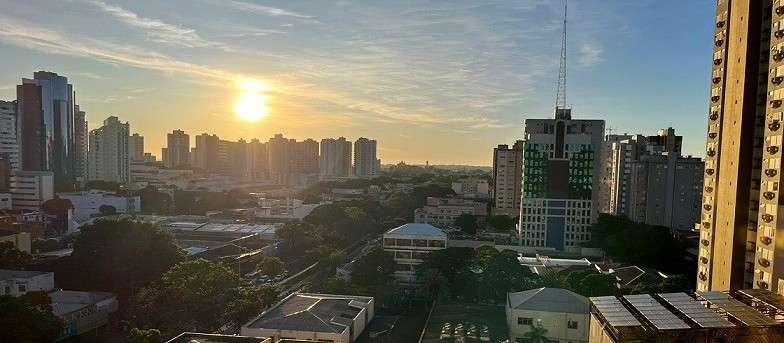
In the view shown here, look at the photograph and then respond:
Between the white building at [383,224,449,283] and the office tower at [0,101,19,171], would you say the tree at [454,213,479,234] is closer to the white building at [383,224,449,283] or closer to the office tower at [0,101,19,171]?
the white building at [383,224,449,283]

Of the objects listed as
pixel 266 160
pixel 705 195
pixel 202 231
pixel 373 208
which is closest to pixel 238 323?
pixel 705 195

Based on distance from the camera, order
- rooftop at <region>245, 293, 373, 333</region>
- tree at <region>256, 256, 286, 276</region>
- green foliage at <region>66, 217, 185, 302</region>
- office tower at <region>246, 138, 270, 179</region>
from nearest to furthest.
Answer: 1. rooftop at <region>245, 293, 373, 333</region>
2. green foliage at <region>66, 217, 185, 302</region>
3. tree at <region>256, 256, 286, 276</region>
4. office tower at <region>246, 138, 270, 179</region>

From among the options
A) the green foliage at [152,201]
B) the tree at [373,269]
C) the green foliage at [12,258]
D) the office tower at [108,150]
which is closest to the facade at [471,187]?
the green foliage at [152,201]

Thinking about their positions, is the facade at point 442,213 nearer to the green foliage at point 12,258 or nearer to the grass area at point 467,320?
the grass area at point 467,320

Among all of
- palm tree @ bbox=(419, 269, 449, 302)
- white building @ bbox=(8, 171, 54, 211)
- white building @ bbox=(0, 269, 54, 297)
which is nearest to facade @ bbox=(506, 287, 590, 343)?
palm tree @ bbox=(419, 269, 449, 302)

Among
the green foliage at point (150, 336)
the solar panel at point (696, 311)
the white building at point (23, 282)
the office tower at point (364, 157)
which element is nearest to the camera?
the solar panel at point (696, 311)

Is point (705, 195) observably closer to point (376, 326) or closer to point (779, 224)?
point (779, 224)

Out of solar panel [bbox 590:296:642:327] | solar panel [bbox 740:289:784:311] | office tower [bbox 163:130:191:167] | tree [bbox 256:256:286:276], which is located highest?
office tower [bbox 163:130:191:167]
